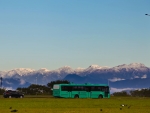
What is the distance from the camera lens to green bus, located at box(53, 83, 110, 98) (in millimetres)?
98500

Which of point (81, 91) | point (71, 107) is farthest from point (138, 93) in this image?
point (71, 107)

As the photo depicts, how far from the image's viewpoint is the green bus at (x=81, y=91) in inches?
3878

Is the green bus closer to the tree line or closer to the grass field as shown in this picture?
the grass field

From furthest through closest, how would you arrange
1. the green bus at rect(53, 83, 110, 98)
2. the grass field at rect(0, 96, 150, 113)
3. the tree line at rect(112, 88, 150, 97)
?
1. the tree line at rect(112, 88, 150, 97)
2. the green bus at rect(53, 83, 110, 98)
3. the grass field at rect(0, 96, 150, 113)

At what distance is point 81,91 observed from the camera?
326 feet

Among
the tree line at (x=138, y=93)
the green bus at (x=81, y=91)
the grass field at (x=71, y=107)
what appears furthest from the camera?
the tree line at (x=138, y=93)

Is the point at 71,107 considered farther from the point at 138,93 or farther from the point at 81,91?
the point at 138,93

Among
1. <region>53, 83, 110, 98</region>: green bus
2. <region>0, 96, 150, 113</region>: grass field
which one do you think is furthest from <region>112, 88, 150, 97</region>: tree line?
<region>0, 96, 150, 113</region>: grass field

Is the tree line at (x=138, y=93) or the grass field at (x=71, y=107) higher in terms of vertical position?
the tree line at (x=138, y=93)

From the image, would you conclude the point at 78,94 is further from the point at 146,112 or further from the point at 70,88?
the point at 146,112

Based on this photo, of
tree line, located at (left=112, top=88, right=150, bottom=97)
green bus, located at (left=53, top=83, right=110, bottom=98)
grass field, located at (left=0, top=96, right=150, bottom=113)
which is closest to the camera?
grass field, located at (left=0, top=96, right=150, bottom=113)

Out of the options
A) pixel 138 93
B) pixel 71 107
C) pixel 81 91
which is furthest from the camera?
pixel 138 93

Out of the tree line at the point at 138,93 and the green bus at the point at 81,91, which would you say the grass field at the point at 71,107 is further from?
the tree line at the point at 138,93

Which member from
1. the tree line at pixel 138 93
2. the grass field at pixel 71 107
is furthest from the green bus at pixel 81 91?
the tree line at pixel 138 93
